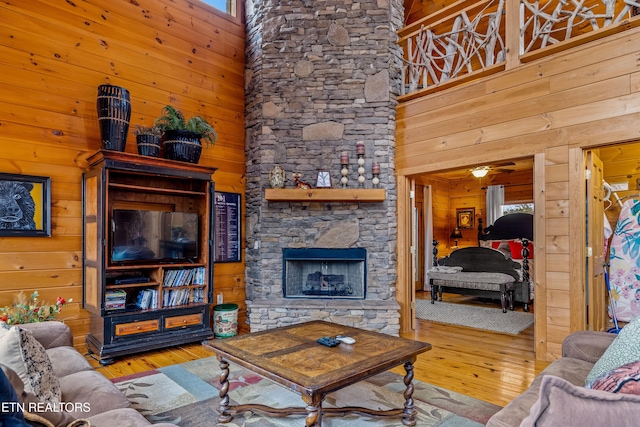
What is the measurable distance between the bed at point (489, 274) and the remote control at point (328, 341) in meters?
4.52

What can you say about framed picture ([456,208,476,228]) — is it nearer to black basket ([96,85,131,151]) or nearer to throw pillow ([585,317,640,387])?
throw pillow ([585,317,640,387])

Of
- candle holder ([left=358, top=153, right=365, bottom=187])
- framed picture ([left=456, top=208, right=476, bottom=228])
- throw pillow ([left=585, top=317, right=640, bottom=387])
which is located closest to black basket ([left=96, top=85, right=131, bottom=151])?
candle holder ([left=358, top=153, right=365, bottom=187])

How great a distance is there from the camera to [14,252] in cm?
348

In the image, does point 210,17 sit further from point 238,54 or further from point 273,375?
point 273,375

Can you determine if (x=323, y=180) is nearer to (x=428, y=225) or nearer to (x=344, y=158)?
(x=344, y=158)

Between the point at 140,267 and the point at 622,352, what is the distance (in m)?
3.81

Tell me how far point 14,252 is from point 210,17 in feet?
11.9

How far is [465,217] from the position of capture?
370 inches

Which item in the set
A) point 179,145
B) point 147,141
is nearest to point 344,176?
point 179,145

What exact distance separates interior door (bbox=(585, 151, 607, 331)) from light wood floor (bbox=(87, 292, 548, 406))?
0.71 metres

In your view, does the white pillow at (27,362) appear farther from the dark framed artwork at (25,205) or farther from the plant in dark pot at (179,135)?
the plant in dark pot at (179,135)

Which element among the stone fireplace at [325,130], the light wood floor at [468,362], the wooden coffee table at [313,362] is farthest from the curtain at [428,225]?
the wooden coffee table at [313,362]

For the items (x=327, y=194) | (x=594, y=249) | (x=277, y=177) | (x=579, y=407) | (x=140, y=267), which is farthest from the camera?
(x=277, y=177)

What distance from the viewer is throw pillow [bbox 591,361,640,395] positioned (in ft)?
3.52
